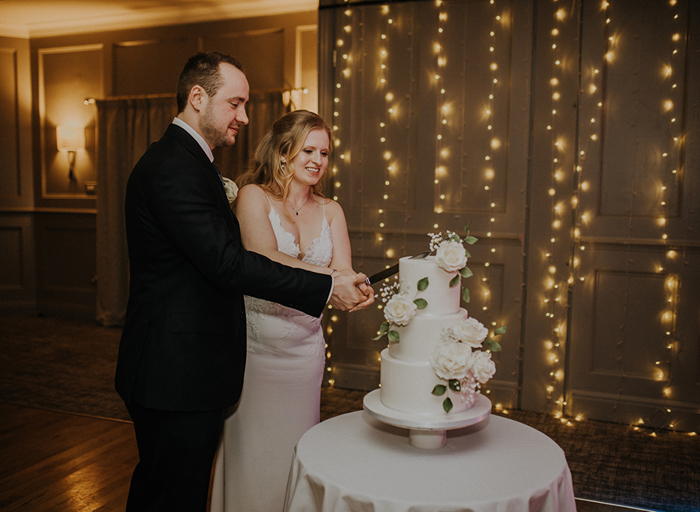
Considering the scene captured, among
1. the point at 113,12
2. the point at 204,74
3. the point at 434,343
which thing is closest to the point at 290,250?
the point at 204,74

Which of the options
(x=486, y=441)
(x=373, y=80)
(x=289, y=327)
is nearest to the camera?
(x=486, y=441)

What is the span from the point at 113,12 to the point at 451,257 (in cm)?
602

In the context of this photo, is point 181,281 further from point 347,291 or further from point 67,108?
point 67,108

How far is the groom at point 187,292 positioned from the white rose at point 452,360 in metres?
0.43

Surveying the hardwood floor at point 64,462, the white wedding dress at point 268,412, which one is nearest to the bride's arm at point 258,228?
the white wedding dress at point 268,412

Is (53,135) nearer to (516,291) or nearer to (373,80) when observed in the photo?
(373,80)

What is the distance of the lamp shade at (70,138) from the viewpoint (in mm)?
6772

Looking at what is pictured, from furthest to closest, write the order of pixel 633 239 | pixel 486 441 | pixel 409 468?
1. pixel 633 239
2. pixel 486 441
3. pixel 409 468

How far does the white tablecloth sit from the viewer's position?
56.9 inches

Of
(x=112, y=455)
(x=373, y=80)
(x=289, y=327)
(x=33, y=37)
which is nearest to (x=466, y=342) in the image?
(x=289, y=327)


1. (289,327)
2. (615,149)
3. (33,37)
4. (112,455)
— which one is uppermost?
(33,37)

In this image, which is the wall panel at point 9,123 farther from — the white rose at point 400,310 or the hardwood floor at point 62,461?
the white rose at point 400,310

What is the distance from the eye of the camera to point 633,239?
152 inches

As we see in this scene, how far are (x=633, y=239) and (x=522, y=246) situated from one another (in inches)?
26.3
